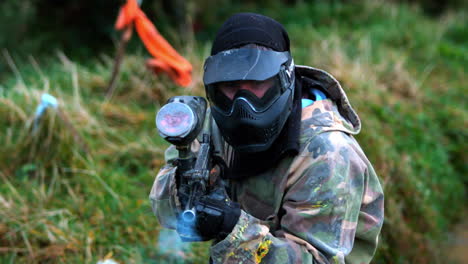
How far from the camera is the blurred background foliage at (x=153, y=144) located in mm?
3789

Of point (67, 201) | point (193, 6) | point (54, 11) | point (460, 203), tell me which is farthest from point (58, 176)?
point (54, 11)

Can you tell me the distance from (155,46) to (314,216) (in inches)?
148

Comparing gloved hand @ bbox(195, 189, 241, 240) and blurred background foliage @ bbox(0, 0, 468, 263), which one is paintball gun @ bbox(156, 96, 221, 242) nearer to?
gloved hand @ bbox(195, 189, 241, 240)

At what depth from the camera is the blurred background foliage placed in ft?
12.4

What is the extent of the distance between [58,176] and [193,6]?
549 cm

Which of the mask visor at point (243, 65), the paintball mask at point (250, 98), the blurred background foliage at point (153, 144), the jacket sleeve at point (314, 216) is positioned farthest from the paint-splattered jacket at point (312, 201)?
the blurred background foliage at point (153, 144)

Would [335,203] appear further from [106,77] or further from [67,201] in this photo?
[106,77]

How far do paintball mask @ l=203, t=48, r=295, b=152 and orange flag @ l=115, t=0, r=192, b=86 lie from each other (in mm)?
3169

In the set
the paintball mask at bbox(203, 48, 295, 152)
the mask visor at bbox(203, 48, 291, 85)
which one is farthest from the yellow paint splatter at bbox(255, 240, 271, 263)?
the mask visor at bbox(203, 48, 291, 85)

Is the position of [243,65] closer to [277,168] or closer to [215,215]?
→ [277,168]

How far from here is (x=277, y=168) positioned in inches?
97.9

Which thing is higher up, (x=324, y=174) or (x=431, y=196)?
(x=324, y=174)

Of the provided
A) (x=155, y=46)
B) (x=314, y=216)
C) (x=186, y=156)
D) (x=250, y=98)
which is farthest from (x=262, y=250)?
(x=155, y=46)

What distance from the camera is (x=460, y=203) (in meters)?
5.50
